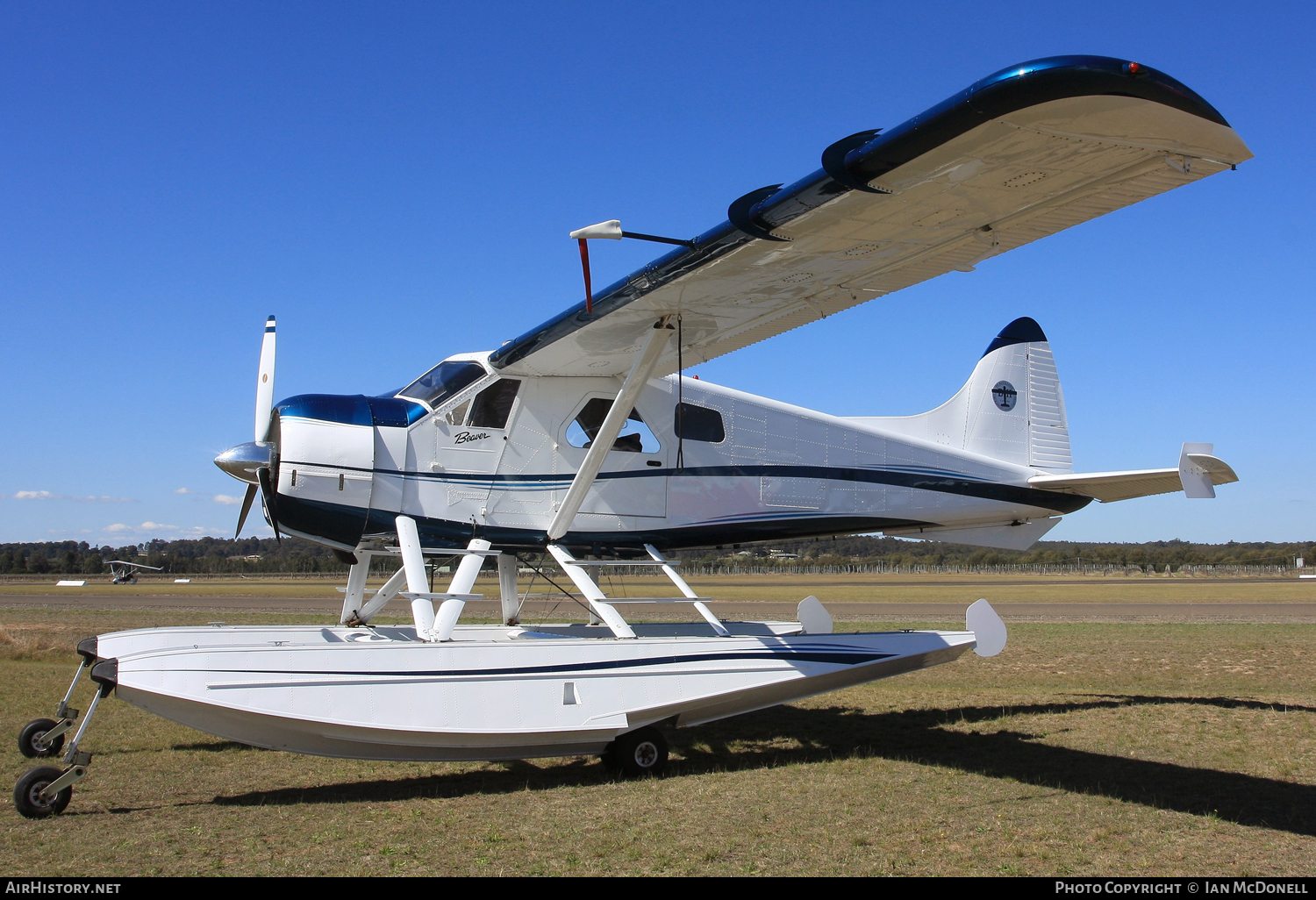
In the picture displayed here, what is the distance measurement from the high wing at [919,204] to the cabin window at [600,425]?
24.1 inches

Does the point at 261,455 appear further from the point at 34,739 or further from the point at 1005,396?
the point at 1005,396

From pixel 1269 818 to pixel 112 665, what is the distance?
816cm

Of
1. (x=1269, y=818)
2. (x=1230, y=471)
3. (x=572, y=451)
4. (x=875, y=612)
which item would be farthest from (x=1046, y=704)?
(x=875, y=612)

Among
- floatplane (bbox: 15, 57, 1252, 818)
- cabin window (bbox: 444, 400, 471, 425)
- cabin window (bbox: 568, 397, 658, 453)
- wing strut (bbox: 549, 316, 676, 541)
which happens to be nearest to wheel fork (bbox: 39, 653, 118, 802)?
floatplane (bbox: 15, 57, 1252, 818)

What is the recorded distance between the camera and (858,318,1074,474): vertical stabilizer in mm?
10898

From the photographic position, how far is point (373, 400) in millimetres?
8367

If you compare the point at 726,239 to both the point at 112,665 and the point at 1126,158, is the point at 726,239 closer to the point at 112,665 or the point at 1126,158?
the point at 1126,158

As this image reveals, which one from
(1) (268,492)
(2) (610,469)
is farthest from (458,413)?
(1) (268,492)

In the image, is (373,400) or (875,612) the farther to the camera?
(875,612)

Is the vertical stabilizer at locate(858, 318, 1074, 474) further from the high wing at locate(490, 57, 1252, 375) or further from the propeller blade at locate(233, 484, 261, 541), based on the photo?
the propeller blade at locate(233, 484, 261, 541)

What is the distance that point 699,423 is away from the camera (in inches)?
367

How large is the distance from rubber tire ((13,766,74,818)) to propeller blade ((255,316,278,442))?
2.80m

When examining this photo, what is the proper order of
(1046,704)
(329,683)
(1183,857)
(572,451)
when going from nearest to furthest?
(1183,857) → (329,683) → (572,451) → (1046,704)

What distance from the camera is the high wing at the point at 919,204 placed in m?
4.32
